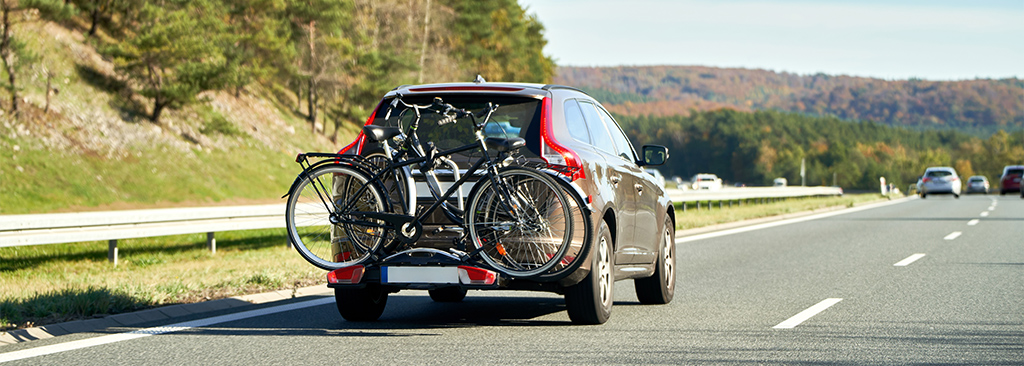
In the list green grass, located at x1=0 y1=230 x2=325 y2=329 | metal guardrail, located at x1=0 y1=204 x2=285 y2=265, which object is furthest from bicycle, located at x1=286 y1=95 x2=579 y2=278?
metal guardrail, located at x1=0 y1=204 x2=285 y2=265

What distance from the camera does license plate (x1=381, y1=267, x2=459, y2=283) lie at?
6.15 metres

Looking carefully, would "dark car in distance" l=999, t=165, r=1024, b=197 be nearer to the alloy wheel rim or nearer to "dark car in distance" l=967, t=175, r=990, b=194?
"dark car in distance" l=967, t=175, r=990, b=194

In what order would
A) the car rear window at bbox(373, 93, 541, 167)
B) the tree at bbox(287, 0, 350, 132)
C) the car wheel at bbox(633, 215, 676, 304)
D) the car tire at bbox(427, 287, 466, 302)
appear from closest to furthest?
the car rear window at bbox(373, 93, 541, 167) < the car wheel at bbox(633, 215, 676, 304) < the car tire at bbox(427, 287, 466, 302) < the tree at bbox(287, 0, 350, 132)

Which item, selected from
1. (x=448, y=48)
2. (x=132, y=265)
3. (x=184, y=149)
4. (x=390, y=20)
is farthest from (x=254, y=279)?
(x=448, y=48)

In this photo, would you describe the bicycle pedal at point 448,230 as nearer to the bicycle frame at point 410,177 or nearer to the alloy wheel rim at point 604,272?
the bicycle frame at point 410,177

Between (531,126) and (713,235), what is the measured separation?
1233 centimetres

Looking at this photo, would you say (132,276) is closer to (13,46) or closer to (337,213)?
(337,213)

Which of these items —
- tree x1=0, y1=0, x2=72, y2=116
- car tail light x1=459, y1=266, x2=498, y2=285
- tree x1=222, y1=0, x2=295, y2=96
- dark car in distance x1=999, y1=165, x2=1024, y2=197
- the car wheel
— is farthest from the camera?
dark car in distance x1=999, y1=165, x2=1024, y2=197

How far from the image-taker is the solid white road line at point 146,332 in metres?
5.70

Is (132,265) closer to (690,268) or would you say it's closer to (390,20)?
(690,268)

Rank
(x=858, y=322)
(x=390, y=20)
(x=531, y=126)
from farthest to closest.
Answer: (x=390, y=20) < (x=858, y=322) < (x=531, y=126)

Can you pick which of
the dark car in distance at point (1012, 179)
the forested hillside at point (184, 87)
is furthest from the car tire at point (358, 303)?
the dark car in distance at point (1012, 179)

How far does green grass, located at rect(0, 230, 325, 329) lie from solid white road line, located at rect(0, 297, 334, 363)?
0.67m

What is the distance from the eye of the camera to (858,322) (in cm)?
718
